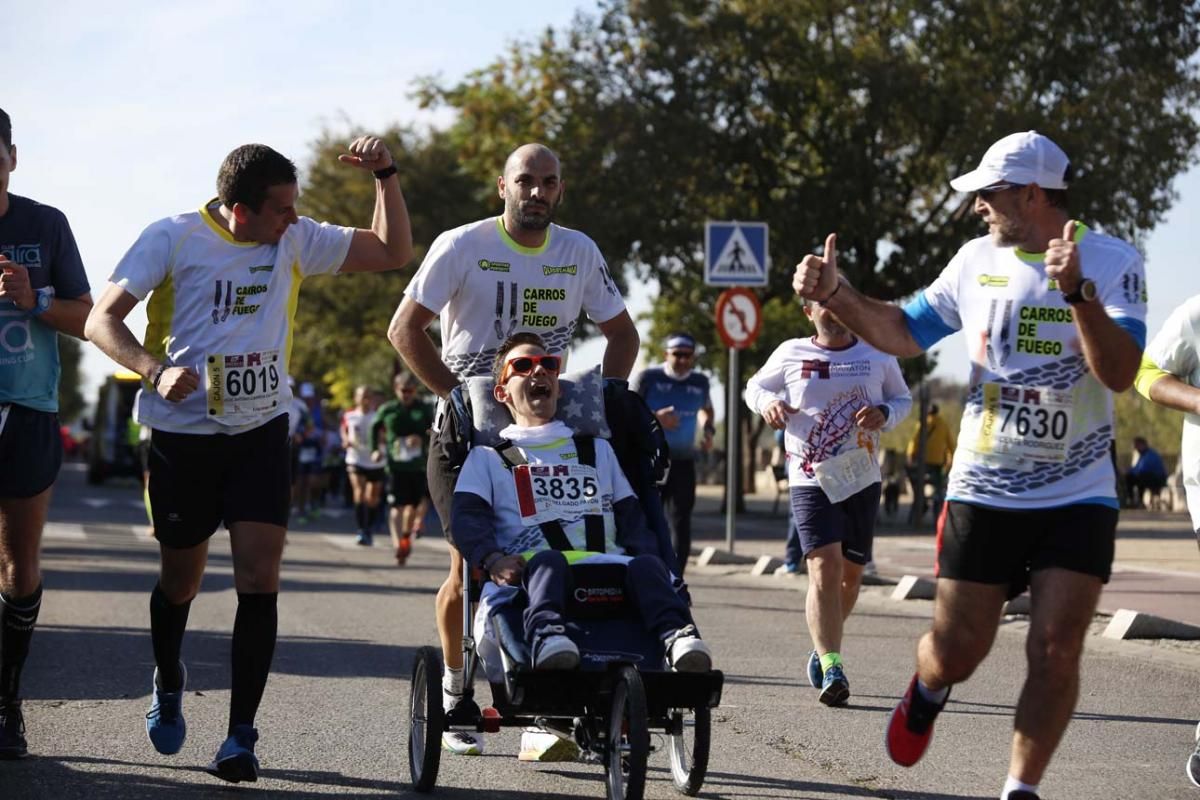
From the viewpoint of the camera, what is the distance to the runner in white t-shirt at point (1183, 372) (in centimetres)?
732

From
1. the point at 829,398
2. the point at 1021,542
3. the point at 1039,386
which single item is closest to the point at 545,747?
the point at 1021,542

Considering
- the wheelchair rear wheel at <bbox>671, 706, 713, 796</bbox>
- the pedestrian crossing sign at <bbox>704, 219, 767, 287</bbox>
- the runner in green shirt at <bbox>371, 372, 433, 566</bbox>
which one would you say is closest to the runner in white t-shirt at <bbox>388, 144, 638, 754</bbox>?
the wheelchair rear wheel at <bbox>671, 706, 713, 796</bbox>

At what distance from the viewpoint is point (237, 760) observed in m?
6.72

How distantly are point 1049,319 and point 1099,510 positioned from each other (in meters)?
0.58

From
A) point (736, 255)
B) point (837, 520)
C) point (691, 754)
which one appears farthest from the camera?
point (736, 255)

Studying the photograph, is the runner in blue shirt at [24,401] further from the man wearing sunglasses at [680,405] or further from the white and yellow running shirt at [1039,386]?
the man wearing sunglasses at [680,405]

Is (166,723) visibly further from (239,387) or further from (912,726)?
(912,726)

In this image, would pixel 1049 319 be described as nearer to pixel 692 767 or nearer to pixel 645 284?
pixel 692 767

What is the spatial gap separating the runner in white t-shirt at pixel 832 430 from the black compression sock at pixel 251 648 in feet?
12.0

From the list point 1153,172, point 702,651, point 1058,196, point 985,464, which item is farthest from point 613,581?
point 1153,172

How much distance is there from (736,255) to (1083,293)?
14.5 metres

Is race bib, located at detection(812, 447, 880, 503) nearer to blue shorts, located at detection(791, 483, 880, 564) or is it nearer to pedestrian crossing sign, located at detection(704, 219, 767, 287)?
blue shorts, located at detection(791, 483, 880, 564)

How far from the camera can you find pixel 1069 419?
6.00 meters

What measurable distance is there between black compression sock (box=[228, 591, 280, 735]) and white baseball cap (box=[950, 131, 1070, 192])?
2793mm
